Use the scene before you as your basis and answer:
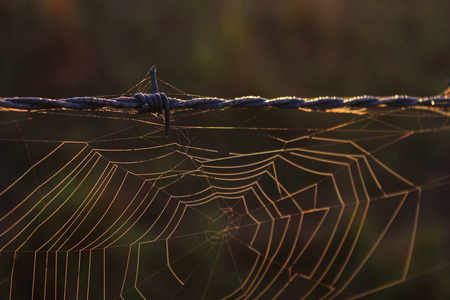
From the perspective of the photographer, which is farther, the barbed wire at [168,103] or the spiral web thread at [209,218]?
the spiral web thread at [209,218]

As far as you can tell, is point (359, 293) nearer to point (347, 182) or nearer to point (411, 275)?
point (411, 275)

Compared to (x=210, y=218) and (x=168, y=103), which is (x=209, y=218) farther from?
(x=168, y=103)

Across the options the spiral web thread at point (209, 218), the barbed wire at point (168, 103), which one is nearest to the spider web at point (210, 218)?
the spiral web thread at point (209, 218)

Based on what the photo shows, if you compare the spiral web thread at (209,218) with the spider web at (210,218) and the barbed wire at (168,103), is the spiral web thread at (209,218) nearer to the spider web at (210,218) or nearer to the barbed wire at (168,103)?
the spider web at (210,218)

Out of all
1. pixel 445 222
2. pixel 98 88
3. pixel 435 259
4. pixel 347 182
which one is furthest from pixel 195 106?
pixel 445 222

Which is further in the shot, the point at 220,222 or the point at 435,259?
the point at 435,259

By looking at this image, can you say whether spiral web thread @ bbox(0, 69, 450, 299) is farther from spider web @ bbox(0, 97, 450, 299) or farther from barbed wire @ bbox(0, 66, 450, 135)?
barbed wire @ bbox(0, 66, 450, 135)

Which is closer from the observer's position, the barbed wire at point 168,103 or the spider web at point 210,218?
the barbed wire at point 168,103
